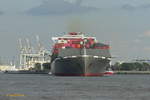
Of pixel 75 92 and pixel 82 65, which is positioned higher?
pixel 82 65

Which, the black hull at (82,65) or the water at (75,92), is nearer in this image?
the water at (75,92)

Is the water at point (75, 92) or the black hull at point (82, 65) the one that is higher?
the black hull at point (82, 65)

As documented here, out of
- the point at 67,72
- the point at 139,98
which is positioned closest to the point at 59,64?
the point at 67,72

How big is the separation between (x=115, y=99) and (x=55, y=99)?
8.14 meters

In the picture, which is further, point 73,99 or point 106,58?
point 106,58

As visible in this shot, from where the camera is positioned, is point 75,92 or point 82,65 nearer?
point 75,92

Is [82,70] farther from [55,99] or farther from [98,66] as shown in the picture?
[55,99]

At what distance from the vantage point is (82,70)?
189 metres

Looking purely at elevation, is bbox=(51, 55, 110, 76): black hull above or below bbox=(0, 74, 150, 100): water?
above

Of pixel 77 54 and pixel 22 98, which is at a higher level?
pixel 77 54

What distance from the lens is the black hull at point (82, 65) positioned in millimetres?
189000

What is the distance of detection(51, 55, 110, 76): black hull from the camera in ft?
620

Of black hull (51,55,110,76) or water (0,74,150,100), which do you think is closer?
water (0,74,150,100)

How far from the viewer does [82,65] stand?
188500mm
